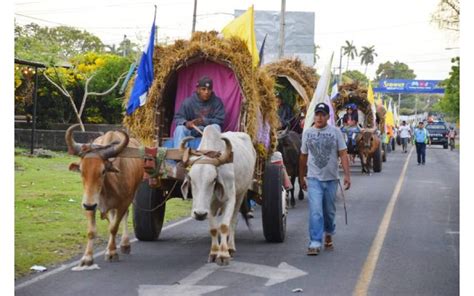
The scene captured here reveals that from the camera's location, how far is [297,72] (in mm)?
19422

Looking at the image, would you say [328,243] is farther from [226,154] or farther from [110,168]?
[110,168]

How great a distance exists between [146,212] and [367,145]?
16.0m

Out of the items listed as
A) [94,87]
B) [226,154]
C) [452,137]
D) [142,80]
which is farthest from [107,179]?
[452,137]

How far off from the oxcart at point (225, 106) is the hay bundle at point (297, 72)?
5683 millimetres

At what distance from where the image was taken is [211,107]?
1206cm

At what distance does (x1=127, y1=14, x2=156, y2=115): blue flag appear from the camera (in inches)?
478

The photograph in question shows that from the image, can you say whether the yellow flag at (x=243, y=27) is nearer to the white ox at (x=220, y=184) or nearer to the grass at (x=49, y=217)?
the white ox at (x=220, y=184)

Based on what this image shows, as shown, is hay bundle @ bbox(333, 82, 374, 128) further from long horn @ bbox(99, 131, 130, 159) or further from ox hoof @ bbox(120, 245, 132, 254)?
long horn @ bbox(99, 131, 130, 159)

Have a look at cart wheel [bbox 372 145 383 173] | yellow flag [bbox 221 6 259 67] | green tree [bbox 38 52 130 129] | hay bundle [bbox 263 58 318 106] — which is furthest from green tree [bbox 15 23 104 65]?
yellow flag [bbox 221 6 259 67]

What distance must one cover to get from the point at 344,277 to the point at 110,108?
31.9 m

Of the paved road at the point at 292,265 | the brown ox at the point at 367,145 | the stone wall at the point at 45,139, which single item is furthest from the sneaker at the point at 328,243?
the stone wall at the point at 45,139
